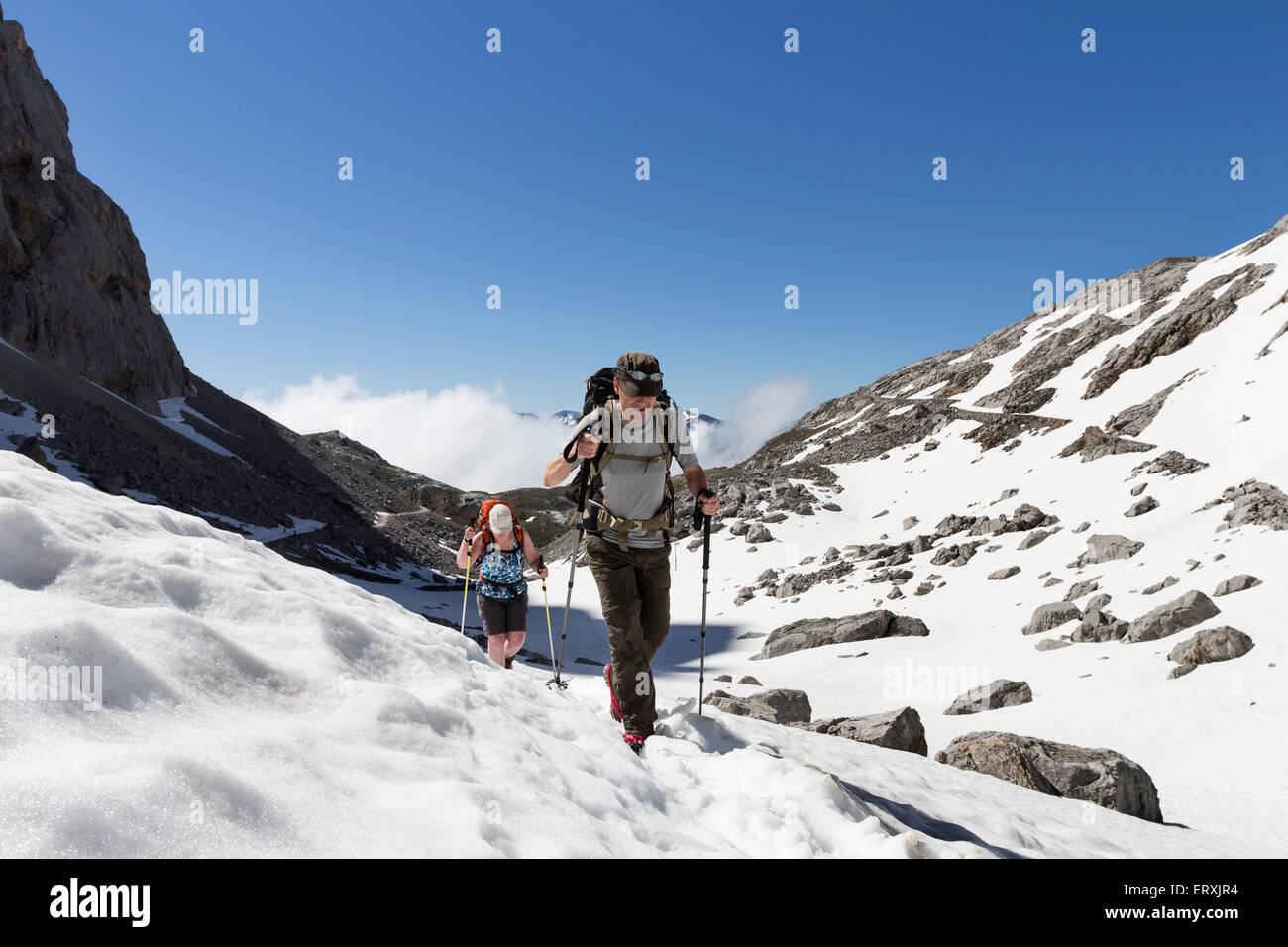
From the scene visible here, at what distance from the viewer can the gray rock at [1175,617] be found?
1769cm

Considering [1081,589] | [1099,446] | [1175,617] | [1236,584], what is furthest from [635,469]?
[1099,446]

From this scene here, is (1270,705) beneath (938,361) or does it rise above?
beneath

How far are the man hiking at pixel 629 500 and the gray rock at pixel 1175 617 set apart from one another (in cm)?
1759

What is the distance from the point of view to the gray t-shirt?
6215 millimetres

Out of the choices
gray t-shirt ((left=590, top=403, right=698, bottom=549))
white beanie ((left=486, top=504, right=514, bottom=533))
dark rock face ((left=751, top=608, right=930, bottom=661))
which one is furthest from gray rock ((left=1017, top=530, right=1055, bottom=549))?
gray t-shirt ((left=590, top=403, right=698, bottom=549))

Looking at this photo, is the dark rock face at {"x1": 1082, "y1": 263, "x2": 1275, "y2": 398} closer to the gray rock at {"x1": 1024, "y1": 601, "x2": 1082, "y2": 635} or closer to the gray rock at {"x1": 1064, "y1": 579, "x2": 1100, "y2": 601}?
the gray rock at {"x1": 1064, "y1": 579, "x2": 1100, "y2": 601}

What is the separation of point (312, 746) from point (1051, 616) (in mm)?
23187

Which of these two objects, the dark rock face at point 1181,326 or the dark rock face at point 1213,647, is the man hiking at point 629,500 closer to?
the dark rock face at point 1213,647

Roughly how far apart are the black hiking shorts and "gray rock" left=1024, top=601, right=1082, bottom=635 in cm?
1855

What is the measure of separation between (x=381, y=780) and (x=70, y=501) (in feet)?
13.0

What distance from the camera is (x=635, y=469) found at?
6.27m

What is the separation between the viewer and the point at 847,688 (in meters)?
20.7
